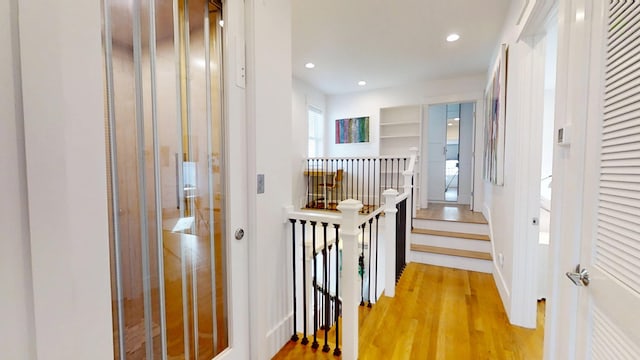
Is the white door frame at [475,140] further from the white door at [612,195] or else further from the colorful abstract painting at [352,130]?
the white door at [612,195]

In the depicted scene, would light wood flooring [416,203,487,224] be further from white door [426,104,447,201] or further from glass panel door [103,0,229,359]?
glass panel door [103,0,229,359]

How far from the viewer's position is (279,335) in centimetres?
182

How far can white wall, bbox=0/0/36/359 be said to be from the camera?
2.07 feet

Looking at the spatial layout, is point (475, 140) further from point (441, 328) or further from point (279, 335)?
point (279, 335)

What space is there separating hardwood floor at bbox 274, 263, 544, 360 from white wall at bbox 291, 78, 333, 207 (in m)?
3.10

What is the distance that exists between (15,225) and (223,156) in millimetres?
822

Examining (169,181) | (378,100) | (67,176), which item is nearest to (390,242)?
(169,181)

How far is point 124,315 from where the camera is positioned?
974mm

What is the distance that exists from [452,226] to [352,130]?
309 cm

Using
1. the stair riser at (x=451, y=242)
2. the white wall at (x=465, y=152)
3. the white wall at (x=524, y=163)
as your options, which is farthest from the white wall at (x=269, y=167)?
the white wall at (x=465, y=152)

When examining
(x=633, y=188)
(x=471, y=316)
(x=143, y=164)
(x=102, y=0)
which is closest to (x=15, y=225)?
(x=143, y=164)

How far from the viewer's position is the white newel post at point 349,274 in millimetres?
1631

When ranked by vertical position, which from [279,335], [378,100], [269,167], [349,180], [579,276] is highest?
[378,100]

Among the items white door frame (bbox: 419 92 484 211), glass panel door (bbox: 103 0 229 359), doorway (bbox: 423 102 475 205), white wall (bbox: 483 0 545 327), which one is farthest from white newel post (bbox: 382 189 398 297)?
doorway (bbox: 423 102 475 205)
